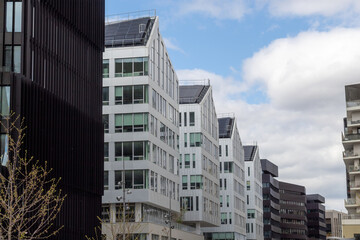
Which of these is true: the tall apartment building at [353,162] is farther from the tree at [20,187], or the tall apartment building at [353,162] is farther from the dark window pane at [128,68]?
the tree at [20,187]

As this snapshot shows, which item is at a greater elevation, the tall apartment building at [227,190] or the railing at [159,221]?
the tall apartment building at [227,190]

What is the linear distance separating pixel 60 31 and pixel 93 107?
9.27 meters

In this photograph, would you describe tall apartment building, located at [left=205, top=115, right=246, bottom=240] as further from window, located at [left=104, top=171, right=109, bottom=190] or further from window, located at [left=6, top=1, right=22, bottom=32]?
window, located at [left=6, top=1, right=22, bottom=32]

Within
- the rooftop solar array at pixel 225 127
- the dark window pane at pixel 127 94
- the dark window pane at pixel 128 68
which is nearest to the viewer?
the dark window pane at pixel 127 94

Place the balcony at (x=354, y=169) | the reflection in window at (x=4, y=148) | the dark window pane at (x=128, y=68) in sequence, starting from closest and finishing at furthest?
the reflection in window at (x=4, y=148) < the dark window pane at (x=128, y=68) < the balcony at (x=354, y=169)

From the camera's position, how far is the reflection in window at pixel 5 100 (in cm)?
4872

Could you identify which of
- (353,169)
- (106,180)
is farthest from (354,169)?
(106,180)

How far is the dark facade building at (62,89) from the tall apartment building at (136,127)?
12401 millimetres

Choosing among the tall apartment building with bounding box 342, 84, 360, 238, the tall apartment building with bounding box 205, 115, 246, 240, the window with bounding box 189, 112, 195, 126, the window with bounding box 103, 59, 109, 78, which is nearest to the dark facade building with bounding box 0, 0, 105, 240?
the window with bounding box 103, 59, 109, 78

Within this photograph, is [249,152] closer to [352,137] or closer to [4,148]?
[352,137]

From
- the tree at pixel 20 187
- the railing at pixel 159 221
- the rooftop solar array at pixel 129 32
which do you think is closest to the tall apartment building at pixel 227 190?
the railing at pixel 159 221

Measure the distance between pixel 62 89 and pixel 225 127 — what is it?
7777 centimetres

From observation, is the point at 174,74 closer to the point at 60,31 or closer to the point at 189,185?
the point at 189,185

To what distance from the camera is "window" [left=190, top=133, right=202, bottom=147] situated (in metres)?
102
